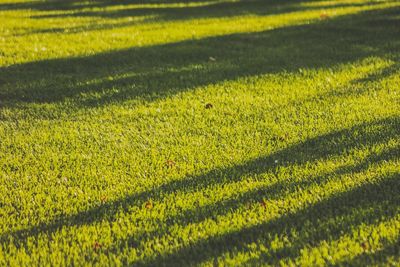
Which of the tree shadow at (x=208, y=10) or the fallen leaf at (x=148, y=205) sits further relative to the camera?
the tree shadow at (x=208, y=10)

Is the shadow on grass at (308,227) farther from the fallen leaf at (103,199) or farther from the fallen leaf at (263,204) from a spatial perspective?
the fallen leaf at (103,199)

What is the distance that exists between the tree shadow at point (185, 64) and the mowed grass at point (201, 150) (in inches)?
1.4

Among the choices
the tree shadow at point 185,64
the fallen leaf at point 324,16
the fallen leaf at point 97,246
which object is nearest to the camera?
A: the fallen leaf at point 97,246

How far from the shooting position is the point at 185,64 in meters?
7.43

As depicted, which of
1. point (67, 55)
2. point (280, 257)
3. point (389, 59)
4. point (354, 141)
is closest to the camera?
point (280, 257)

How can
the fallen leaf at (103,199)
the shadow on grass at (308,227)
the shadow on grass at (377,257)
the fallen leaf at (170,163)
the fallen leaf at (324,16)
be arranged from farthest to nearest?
the fallen leaf at (324,16)
the fallen leaf at (170,163)
the fallen leaf at (103,199)
the shadow on grass at (308,227)
the shadow on grass at (377,257)

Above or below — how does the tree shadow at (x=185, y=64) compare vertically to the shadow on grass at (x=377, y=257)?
above

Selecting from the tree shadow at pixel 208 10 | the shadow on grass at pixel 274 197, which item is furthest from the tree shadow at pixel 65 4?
the shadow on grass at pixel 274 197

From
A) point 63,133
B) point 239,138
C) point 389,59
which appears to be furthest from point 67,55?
point 389,59

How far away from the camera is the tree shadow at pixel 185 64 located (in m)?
6.25

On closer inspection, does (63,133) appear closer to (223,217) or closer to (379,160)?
(223,217)

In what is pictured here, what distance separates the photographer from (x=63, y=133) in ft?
16.6

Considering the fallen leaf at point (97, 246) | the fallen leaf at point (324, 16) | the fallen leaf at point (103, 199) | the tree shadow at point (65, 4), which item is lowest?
the fallen leaf at point (97, 246)

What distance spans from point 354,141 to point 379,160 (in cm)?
43
